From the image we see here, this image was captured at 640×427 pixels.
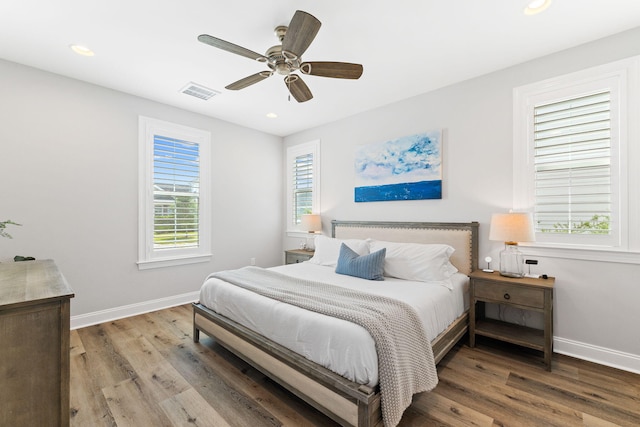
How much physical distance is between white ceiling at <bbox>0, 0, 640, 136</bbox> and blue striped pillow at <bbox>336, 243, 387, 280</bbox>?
1.94 m

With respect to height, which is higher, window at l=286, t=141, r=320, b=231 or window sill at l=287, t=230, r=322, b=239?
window at l=286, t=141, r=320, b=231

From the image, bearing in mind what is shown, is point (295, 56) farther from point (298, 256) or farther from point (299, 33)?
point (298, 256)

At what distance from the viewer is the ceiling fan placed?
180 centimetres

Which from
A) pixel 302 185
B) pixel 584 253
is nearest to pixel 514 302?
pixel 584 253

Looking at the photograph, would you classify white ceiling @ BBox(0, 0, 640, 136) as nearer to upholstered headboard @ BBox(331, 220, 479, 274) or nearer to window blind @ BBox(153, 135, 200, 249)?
window blind @ BBox(153, 135, 200, 249)

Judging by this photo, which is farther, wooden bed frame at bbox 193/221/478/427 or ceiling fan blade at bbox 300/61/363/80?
ceiling fan blade at bbox 300/61/363/80

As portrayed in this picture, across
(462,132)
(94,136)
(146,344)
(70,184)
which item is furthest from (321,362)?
(94,136)

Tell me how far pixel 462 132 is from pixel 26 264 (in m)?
4.24

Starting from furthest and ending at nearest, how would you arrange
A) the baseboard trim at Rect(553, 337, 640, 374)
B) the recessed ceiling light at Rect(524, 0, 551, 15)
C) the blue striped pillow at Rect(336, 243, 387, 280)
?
the blue striped pillow at Rect(336, 243, 387, 280) < the baseboard trim at Rect(553, 337, 640, 374) < the recessed ceiling light at Rect(524, 0, 551, 15)

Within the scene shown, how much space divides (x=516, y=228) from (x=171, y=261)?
409 cm

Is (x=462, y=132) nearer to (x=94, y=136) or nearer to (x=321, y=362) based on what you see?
(x=321, y=362)

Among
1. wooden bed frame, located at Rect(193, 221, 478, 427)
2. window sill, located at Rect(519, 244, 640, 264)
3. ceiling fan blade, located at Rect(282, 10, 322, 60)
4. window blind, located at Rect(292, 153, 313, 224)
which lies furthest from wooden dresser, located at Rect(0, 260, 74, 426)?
window blind, located at Rect(292, 153, 313, 224)

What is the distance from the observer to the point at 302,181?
200 inches

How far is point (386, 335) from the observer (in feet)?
5.52
